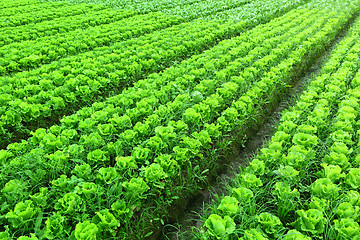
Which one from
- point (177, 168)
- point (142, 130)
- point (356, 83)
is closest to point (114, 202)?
point (177, 168)

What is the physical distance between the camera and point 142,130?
3477 millimetres

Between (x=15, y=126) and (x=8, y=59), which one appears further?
(x=8, y=59)

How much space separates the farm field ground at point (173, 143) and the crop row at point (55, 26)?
38 centimetres

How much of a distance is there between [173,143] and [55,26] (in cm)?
872

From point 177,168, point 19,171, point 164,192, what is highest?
point 19,171

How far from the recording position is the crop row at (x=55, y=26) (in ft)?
27.0

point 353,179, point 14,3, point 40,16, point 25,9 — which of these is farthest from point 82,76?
point 14,3

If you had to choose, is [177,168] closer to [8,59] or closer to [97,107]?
[97,107]

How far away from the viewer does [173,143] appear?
11.6ft

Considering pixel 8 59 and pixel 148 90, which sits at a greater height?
pixel 8 59

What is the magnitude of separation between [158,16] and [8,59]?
7.05 meters

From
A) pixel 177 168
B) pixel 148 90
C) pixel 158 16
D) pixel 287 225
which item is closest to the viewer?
pixel 287 225

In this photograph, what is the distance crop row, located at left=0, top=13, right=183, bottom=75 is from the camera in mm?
6264

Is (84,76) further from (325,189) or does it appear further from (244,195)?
(325,189)
